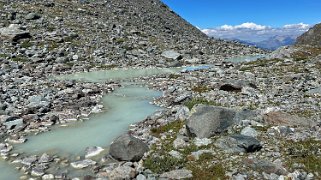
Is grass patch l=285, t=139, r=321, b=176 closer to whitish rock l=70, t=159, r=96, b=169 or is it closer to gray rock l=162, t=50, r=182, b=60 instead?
whitish rock l=70, t=159, r=96, b=169

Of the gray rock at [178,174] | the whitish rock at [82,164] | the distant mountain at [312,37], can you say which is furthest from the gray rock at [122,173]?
the distant mountain at [312,37]

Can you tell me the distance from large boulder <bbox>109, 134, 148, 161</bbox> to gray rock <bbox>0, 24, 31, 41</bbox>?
54.5 m

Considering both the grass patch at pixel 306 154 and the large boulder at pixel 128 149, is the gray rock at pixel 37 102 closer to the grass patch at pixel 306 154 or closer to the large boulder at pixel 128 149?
the large boulder at pixel 128 149

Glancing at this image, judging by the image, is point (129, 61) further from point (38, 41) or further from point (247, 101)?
point (247, 101)

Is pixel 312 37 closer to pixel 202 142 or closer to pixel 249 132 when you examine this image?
pixel 249 132

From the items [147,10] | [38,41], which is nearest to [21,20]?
[38,41]

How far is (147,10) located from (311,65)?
2833 inches

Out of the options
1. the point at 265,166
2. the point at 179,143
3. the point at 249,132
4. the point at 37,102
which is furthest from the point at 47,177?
the point at 37,102

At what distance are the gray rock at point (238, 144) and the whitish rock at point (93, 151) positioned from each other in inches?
229

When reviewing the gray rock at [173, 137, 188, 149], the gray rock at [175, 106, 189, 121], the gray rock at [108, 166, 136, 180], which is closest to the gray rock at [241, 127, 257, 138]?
the gray rock at [173, 137, 188, 149]

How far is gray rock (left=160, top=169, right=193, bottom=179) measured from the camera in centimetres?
1534

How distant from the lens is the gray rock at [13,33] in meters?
66.4

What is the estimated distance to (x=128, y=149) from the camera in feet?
57.7

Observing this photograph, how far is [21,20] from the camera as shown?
76.5 m
